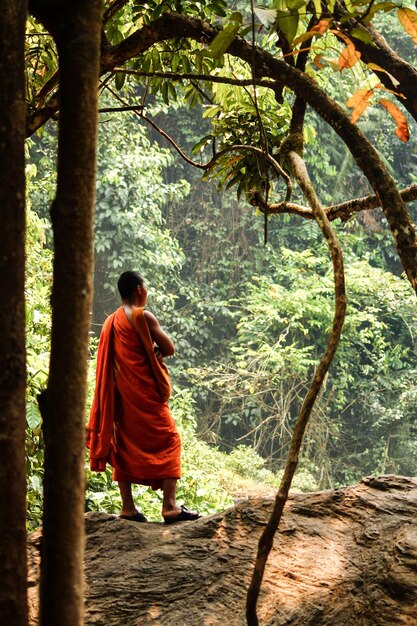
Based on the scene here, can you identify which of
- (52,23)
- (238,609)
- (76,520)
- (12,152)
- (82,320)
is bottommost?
(238,609)

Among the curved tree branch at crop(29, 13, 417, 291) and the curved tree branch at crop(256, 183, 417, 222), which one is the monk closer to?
the curved tree branch at crop(256, 183, 417, 222)

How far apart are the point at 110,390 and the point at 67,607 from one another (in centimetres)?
284

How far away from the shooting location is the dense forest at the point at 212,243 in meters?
1.33

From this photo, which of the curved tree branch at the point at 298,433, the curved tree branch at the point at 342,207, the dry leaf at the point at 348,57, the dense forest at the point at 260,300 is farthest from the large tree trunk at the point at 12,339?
the dense forest at the point at 260,300

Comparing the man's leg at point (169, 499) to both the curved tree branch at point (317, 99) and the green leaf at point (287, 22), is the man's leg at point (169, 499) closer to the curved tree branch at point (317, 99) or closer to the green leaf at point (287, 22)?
the curved tree branch at point (317, 99)

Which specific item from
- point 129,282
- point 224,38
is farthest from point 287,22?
point 129,282

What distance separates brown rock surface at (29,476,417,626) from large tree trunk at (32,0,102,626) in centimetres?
150

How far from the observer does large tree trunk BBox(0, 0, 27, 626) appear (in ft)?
4.17

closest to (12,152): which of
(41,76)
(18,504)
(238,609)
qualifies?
(18,504)

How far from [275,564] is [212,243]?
42.9ft

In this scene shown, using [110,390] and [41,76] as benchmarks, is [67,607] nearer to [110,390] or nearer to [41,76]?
[110,390]

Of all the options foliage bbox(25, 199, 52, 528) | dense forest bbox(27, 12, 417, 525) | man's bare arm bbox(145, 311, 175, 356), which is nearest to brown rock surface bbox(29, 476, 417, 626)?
man's bare arm bbox(145, 311, 175, 356)

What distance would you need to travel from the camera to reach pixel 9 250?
1306mm

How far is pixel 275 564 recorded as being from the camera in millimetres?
2939
